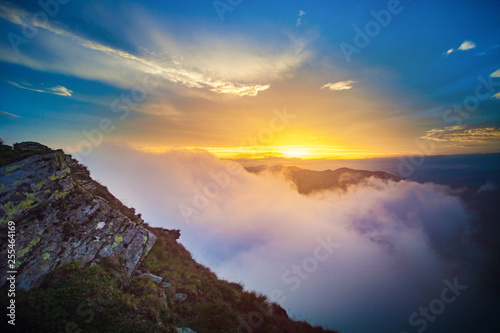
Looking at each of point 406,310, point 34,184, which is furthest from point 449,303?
point 34,184

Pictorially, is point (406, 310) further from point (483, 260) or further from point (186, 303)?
point (186, 303)

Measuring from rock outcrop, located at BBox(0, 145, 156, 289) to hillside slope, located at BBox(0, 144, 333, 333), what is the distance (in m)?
0.03

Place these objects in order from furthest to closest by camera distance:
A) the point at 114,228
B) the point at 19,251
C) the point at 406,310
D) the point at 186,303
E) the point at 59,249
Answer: the point at 406,310 → the point at 114,228 → the point at 186,303 → the point at 59,249 → the point at 19,251

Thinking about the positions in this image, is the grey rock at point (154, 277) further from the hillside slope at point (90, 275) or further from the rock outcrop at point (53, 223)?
the rock outcrop at point (53, 223)

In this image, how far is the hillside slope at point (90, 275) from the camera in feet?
22.0

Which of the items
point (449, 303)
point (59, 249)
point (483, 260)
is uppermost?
point (59, 249)

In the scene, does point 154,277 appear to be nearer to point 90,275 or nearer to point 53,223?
point 90,275

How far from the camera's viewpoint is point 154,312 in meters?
8.06

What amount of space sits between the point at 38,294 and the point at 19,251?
2830 millimetres

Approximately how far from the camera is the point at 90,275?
28.1 feet

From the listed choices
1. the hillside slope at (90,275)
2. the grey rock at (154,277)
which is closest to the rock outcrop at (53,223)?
the hillside slope at (90,275)

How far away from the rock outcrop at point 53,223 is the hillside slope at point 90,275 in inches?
1.3

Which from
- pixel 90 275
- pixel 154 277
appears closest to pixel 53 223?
pixel 90 275

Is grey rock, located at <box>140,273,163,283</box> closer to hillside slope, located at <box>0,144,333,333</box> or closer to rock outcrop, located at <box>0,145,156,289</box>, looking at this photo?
hillside slope, located at <box>0,144,333,333</box>
